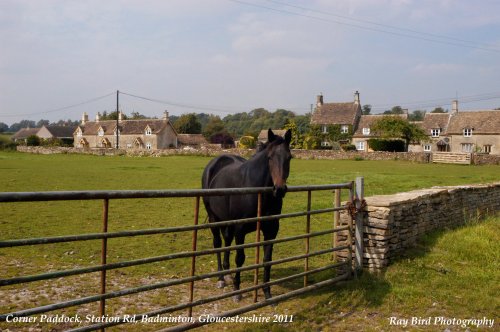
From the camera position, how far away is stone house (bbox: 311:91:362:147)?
8250 cm

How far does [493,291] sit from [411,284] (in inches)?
44.0

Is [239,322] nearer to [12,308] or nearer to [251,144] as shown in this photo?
[12,308]

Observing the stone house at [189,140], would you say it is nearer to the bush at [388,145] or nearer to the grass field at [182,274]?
the bush at [388,145]

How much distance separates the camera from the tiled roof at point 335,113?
85.0 meters

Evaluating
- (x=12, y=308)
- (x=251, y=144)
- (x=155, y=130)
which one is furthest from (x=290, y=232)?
(x=155, y=130)

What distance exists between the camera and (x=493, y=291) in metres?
6.70

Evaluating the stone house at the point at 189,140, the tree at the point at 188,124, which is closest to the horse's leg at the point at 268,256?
the stone house at the point at 189,140

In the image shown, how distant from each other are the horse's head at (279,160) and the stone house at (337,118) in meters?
74.6

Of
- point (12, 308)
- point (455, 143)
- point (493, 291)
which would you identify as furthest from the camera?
point (455, 143)

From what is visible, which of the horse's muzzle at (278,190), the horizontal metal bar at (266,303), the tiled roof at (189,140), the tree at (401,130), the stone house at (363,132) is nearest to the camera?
the horizontal metal bar at (266,303)

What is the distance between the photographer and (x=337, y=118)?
8588 centimetres

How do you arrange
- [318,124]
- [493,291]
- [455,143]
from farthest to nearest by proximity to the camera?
[318,124], [455,143], [493,291]

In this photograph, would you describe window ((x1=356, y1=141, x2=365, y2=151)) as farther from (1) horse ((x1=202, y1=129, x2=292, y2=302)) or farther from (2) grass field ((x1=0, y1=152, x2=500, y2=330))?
(1) horse ((x1=202, y1=129, x2=292, y2=302))

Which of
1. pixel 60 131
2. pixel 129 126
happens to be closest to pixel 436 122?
pixel 129 126
